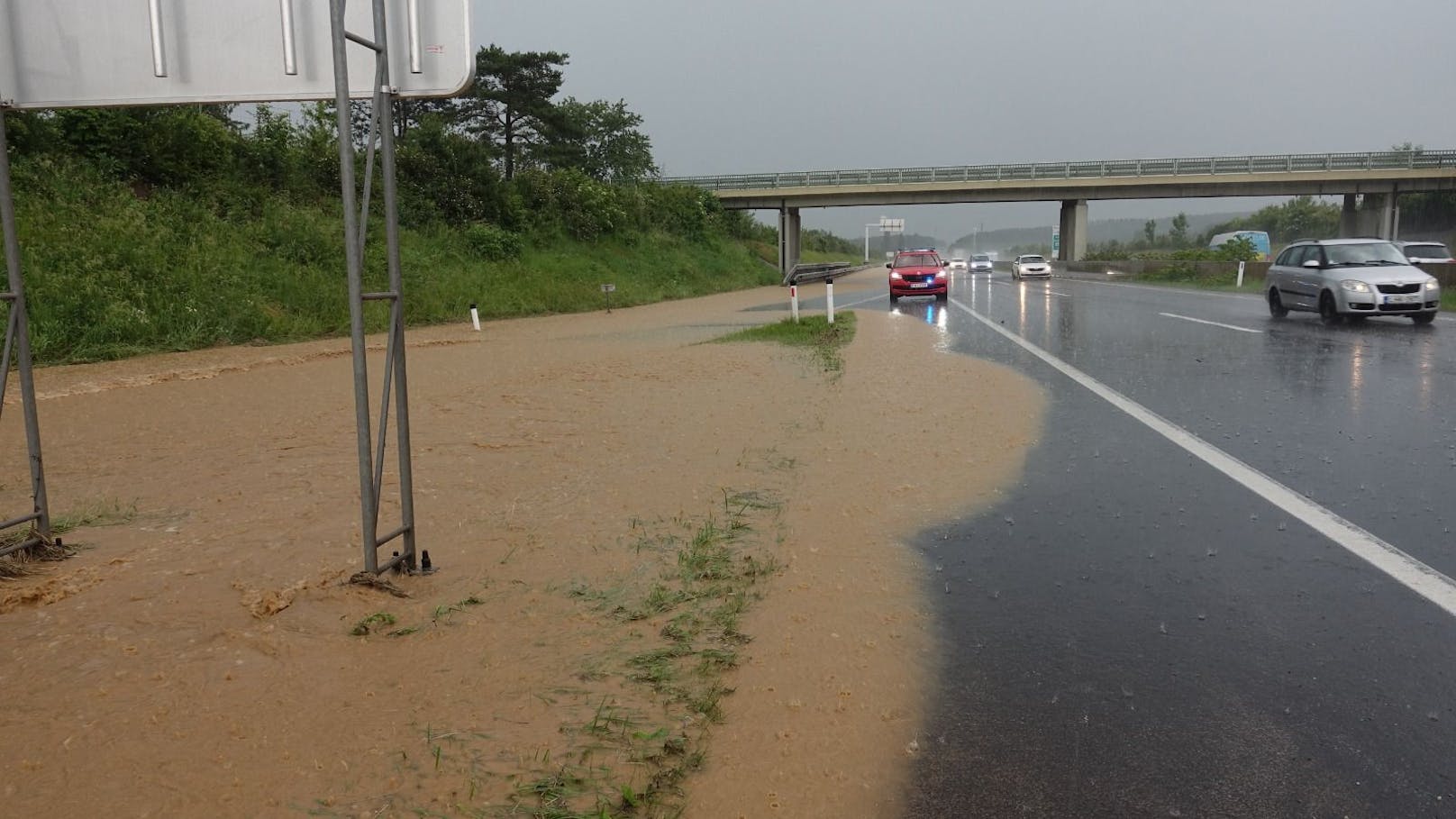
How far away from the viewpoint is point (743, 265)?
52.6 metres

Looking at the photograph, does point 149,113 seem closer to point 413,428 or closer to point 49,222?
point 49,222

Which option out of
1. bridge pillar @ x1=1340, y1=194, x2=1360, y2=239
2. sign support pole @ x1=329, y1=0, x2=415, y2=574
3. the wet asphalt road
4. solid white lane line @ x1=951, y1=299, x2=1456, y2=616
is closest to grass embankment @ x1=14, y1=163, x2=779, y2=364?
sign support pole @ x1=329, y1=0, x2=415, y2=574

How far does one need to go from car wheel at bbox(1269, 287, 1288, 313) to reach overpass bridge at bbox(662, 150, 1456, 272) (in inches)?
1554

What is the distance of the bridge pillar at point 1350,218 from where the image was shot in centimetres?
5485

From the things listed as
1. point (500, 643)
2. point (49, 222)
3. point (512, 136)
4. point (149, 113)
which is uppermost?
point (512, 136)

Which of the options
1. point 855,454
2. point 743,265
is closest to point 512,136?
point 743,265

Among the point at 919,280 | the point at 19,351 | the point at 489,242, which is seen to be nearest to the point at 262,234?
the point at 489,242

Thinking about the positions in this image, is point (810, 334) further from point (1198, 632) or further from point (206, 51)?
point (1198, 632)

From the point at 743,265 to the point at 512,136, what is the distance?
15250 millimetres

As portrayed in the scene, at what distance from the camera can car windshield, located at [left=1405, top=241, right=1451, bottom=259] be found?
26.5 meters

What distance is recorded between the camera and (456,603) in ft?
14.0

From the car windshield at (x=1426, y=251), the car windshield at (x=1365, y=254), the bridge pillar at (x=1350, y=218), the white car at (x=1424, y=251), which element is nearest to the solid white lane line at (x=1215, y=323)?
the car windshield at (x=1365, y=254)

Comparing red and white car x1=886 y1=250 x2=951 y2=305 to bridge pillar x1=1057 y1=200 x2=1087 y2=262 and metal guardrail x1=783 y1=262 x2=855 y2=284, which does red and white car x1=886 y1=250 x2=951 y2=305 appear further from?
bridge pillar x1=1057 y1=200 x2=1087 y2=262

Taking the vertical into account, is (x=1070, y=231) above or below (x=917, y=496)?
above
